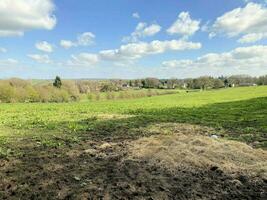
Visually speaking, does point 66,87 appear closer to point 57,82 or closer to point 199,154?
point 57,82

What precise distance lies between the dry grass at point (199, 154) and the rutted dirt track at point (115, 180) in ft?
0.77

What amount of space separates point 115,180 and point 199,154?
295 centimetres

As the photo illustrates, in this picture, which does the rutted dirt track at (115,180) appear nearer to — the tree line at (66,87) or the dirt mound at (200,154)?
the dirt mound at (200,154)

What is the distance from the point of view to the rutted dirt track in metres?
6.84

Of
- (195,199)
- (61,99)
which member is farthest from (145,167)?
(61,99)

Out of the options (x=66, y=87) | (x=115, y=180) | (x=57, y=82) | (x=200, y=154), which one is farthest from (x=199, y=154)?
(x=57, y=82)

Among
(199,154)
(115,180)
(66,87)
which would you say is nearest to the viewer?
(115,180)

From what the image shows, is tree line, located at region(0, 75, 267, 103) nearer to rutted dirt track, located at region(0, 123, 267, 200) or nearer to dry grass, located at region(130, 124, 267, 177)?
dry grass, located at region(130, 124, 267, 177)

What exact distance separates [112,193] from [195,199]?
163 cm

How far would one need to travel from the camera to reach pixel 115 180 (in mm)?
7586

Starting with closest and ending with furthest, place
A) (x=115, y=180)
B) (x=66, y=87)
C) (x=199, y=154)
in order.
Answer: (x=115, y=180) < (x=199, y=154) < (x=66, y=87)

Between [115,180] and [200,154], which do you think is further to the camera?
[200,154]

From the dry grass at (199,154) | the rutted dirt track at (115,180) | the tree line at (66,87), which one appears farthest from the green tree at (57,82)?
the rutted dirt track at (115,180)

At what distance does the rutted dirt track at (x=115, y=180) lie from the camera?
6.84 metres
